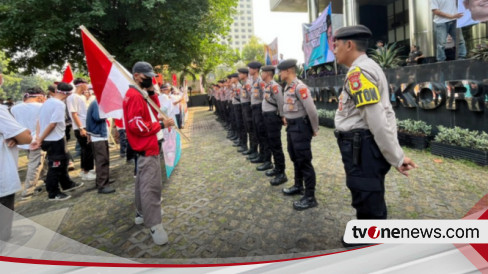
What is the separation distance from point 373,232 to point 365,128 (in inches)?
32.7

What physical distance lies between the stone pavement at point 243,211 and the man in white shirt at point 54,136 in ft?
1.18

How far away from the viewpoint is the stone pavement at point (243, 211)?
2.82m

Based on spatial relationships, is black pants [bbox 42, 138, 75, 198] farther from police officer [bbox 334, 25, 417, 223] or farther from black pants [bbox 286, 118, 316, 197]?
police officer [bbox 334, 25, 417, 223]

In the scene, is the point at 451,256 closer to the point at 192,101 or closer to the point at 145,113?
the point at 145,113

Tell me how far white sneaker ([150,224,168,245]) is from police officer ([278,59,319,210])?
164cm

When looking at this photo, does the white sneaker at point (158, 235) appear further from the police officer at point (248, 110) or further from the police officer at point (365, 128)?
the police officer at point (248, 110)

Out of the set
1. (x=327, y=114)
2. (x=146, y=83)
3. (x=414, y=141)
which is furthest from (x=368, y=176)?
(x=327, y=114)

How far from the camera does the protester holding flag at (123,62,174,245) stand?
2.89 m

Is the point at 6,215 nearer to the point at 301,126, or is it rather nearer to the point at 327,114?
the point at 301,126

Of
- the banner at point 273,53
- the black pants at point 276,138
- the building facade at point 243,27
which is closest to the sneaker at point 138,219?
the black pants at point 276,138

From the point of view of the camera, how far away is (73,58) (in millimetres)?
14133

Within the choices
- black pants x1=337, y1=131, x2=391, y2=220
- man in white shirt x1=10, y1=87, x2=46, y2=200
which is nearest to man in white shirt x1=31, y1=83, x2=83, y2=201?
man in white shirt x1=10, y1=87, x2=46, y2=200

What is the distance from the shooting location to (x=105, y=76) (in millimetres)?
3252

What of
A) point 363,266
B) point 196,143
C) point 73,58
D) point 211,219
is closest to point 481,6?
point 363,266
